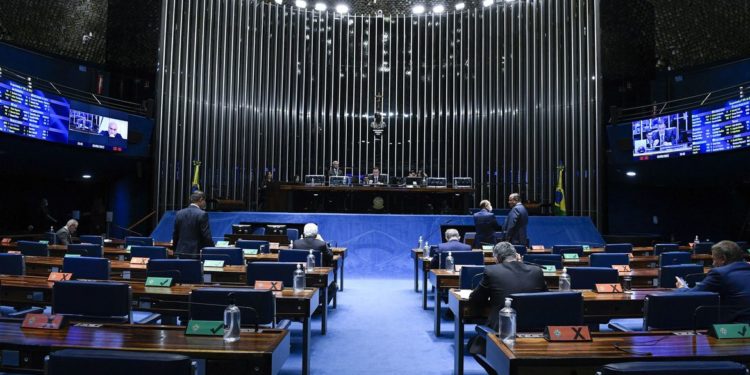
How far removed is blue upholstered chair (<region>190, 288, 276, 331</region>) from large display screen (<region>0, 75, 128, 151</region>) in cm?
916

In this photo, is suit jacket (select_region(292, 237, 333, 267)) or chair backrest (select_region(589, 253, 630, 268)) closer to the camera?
chair backrest (select_region(589, 253, 630, 268))

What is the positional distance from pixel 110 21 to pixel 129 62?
4.11 ft

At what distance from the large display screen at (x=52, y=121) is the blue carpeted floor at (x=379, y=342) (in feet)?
24.5

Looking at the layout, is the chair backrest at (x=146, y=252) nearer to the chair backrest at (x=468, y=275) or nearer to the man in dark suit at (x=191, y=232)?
the man in dark suit at (x=191, y=232)

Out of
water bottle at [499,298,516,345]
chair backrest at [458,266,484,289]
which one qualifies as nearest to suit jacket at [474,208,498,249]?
chair backrest at [458,266,484,289]

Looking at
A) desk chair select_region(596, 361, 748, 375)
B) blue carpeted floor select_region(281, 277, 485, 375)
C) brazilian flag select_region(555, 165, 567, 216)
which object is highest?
brazilian flag select_region(555, 165, 567, 216)

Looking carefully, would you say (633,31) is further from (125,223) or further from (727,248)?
(125,223)

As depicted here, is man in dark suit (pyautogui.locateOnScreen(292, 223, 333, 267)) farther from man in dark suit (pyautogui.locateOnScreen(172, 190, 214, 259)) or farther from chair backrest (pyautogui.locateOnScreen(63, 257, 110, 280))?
chair backrest (pyautogui.locateOnScreen(63, 257, 110, 280))

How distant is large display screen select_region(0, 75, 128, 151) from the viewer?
992 centimetres

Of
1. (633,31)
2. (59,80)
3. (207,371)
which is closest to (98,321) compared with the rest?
(207,371)

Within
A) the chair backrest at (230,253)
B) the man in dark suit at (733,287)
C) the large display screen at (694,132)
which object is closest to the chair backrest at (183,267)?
the chair backrest at (230,253)

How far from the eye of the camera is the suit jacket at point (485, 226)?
820cm

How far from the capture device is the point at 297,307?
349 centimetres

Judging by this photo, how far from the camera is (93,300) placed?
9.96ft
